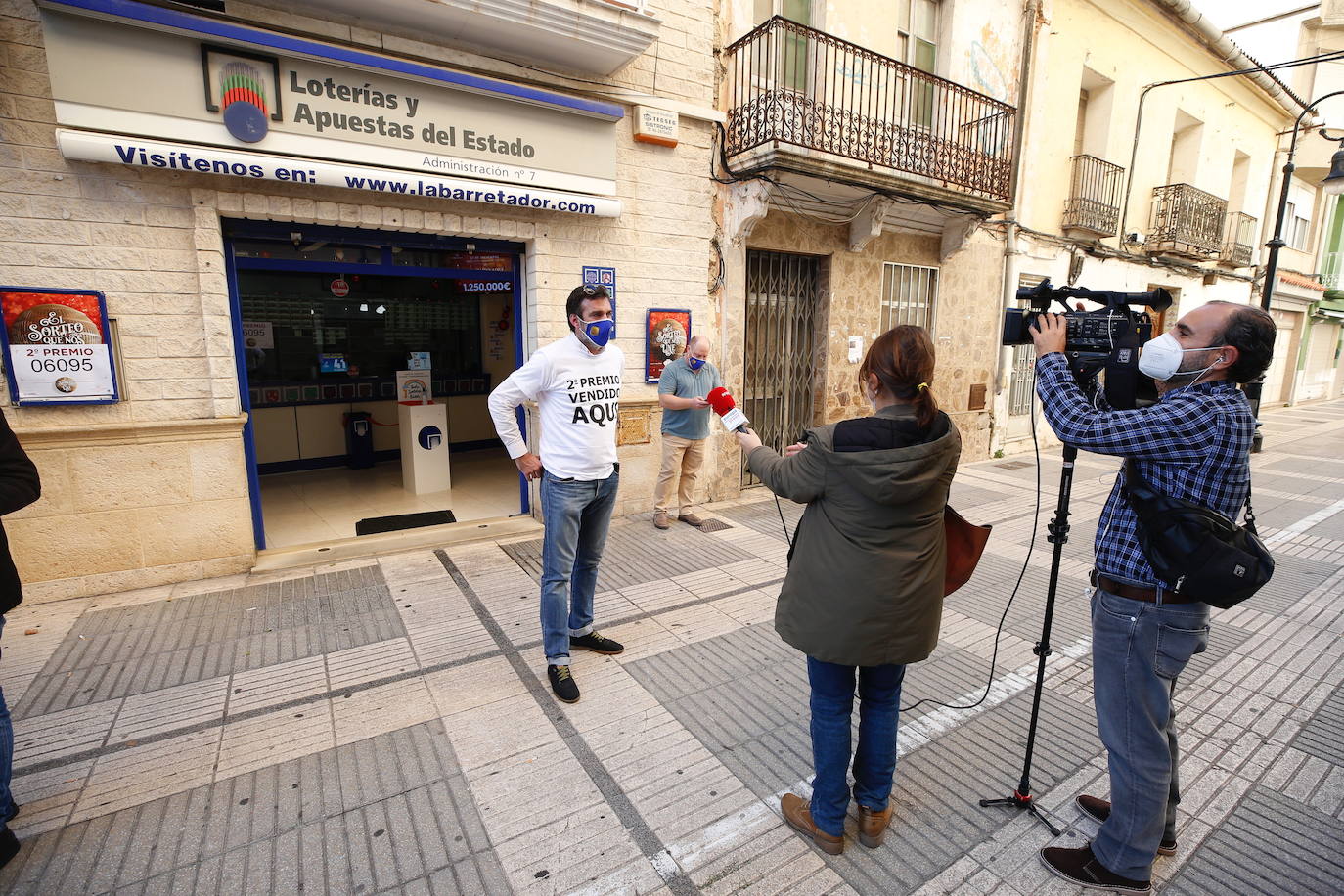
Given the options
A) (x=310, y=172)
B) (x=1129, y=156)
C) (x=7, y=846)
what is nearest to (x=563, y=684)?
(x=7, y=846)

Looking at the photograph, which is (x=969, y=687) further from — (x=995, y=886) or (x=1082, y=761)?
(x=995, y=886)

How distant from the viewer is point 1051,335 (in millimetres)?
2186

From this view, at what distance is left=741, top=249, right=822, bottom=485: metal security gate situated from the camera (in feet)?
25.2

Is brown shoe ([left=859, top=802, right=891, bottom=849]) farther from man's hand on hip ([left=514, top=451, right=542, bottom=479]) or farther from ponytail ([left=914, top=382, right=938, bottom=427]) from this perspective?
man's hand on hip ([left=514, top=451, right=542, bottom=479])

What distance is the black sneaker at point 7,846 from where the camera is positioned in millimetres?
2219

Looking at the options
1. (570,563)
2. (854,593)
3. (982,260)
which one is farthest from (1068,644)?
(982,260)

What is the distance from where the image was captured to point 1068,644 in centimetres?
401

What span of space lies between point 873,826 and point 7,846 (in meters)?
3.07

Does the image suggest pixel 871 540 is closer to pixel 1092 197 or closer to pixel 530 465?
pixel 530 465

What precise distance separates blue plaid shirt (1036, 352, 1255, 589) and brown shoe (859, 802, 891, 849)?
3.90 feet

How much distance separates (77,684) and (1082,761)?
5022mm

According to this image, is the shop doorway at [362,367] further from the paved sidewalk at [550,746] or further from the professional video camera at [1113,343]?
the professional video camera at [1113,343]

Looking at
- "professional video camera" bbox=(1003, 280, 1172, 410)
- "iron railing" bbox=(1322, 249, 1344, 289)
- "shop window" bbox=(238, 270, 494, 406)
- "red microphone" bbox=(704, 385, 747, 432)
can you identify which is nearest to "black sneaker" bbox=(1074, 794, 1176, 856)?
"professional video camera" bbox=(1003, 280, 1172, 410)

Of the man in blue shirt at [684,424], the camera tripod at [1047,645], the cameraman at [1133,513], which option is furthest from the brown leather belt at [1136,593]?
the man in blue shirt at [684,424]
